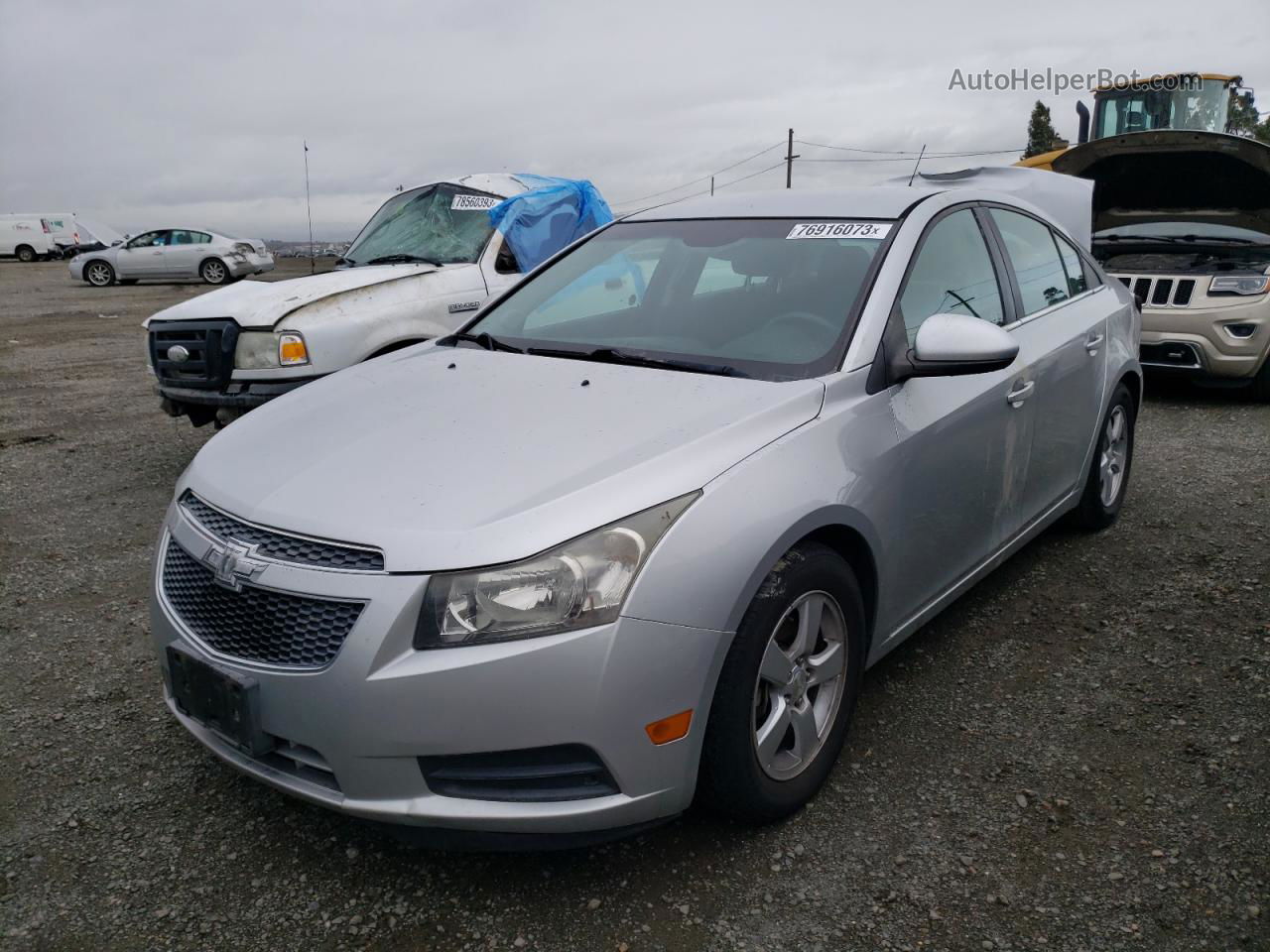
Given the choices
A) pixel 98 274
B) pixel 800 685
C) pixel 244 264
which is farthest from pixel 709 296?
pixel 98 274

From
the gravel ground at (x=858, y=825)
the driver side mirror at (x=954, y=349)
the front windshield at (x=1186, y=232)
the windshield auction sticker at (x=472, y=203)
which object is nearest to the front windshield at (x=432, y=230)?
the windshield auction sticker at (x=472, y=203)

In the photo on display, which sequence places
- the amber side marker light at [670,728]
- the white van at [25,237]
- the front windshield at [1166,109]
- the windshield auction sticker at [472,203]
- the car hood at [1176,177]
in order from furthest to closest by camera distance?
the white van at [25,237] → the front windshield at [1166,109] → the car hood at [1176,177] → the windshield auction sticker at [472,203] → the amber side marker light at [670,728]

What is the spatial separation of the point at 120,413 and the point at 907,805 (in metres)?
7.51

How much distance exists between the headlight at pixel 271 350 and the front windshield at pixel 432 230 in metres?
1.31

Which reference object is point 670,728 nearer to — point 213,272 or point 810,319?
point 810,319

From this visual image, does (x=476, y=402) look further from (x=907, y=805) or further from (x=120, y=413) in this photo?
(x=120, y=413)

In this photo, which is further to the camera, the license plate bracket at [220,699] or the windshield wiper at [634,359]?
the windshield wiper at [634,359]

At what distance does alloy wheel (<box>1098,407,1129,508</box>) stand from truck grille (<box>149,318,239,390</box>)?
14.5 ft

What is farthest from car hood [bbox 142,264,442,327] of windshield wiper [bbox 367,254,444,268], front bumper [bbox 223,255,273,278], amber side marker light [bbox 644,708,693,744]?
front bumper [bbox 223,255,273,278]

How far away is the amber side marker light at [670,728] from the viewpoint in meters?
2.15

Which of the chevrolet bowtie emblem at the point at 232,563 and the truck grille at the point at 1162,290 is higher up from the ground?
the chevrolet bowtie emblem at the point at 232,563

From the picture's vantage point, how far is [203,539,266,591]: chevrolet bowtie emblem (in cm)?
224

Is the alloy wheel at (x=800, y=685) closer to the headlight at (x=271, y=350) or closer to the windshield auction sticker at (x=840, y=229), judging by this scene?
the windshield auction sticker at (x=840, y=229)

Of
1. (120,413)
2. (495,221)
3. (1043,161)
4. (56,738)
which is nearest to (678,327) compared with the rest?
(56,738)
